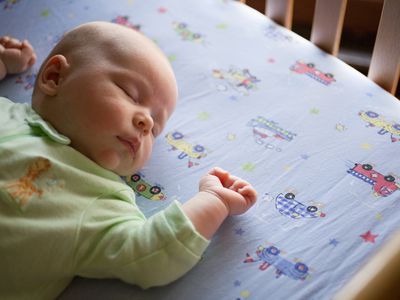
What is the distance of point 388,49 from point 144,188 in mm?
570

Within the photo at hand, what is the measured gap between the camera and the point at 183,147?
1017mm

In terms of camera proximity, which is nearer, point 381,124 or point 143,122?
point 143,122

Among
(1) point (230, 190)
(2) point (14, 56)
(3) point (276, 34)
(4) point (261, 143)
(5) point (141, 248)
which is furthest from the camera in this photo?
(3) point (276, 34)

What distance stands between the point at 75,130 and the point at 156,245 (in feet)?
0.80

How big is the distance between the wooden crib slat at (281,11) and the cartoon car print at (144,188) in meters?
0.59

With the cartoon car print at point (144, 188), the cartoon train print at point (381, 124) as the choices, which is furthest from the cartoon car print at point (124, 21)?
the cartoon train print at point (381, 124)

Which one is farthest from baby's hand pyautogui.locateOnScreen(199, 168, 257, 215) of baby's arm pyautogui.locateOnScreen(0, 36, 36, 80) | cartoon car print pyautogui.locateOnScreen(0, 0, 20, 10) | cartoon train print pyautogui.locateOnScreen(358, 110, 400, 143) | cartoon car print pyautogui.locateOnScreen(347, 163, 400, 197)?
cartoon car print pyautogui.locateOnScreen(0, 0, 20, 10)

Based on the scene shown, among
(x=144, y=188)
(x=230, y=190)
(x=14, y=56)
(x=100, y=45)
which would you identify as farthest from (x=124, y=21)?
(x=230, y=190)

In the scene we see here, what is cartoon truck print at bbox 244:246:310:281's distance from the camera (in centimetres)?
79

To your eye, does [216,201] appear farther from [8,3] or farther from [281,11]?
[8,3]

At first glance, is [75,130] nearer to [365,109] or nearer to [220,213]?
[220,213]

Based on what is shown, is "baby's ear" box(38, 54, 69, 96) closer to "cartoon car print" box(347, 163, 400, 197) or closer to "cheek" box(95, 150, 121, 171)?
"cheek" box(95, 150, 121, 171)

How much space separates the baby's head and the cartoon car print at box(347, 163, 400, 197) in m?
0.36

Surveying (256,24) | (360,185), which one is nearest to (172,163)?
(360,185)
